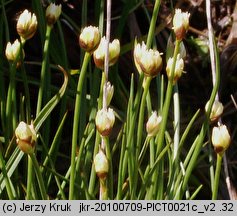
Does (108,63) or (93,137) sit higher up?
(108,63)

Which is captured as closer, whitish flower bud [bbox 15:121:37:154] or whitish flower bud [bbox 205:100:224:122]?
whitish flower bud [bbox 15:121:37:154]

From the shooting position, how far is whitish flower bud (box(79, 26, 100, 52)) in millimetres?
956

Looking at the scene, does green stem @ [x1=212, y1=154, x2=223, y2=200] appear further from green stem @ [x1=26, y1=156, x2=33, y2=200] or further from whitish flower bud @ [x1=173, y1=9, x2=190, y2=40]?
green stem @ [x1=26, y1=156, x2=33, y2=200]

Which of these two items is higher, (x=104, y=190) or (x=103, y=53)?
(x=103, y=53)

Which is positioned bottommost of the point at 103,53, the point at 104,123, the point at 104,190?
the point at 104,190

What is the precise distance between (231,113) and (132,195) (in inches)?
24.5

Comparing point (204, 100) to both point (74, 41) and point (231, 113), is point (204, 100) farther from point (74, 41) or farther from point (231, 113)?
point (74, 41)

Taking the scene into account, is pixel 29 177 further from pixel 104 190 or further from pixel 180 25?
pixel 180 25

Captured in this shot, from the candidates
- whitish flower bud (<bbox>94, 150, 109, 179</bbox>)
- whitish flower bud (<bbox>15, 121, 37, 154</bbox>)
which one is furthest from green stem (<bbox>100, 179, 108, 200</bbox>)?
whitish flower bud (<bbox>15, 121, 37, 154</bbox>)

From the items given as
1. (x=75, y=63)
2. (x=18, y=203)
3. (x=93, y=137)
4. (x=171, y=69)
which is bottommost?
(x=18, y=203)

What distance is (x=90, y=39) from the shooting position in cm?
96

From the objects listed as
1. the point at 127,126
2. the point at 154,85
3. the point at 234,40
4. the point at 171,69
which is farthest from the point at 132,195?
the point at 234,40

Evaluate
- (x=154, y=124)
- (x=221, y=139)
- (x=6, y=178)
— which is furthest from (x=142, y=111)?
(x=6, y=178)

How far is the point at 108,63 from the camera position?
97cm
